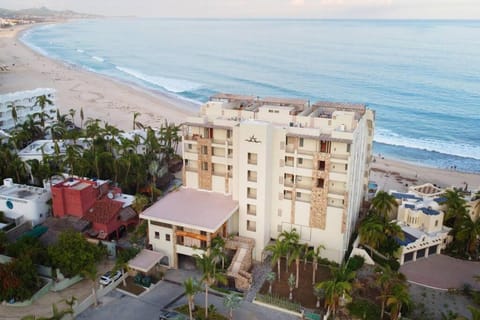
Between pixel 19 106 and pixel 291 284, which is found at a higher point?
pixel 19 106

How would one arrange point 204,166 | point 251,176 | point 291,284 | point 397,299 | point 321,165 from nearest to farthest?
point 397,299
point 291,284
point 321,165
point 251,176
point 204,166

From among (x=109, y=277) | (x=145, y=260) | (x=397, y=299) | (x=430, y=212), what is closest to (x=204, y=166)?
(x=145, y=260)

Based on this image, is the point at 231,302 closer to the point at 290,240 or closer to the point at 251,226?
the point at 290,240

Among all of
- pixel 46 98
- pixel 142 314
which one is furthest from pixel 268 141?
pixel 46 98

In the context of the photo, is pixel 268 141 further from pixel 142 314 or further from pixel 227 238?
Answer: pixel 142 314

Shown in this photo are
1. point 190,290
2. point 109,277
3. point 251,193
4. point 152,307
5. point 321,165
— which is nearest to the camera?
point 190,290
